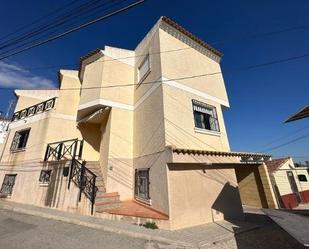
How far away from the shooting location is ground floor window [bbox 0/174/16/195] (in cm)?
1123

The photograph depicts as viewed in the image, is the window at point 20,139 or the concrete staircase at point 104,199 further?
the window at point 20,139

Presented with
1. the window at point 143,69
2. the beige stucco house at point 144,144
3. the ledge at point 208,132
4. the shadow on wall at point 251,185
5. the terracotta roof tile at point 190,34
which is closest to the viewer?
the beige stucco house at point 144,144

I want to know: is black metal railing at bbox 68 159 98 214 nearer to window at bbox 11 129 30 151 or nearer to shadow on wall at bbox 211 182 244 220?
shadow on wall at bbox 211 182 244 220

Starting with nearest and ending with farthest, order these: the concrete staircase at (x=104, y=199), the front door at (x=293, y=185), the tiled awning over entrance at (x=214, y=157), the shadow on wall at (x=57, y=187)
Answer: the tiled awning over entrance at (x=214, y=157) < the concrete staircase at (x=104, y=199) < the shadow on wall at (x=57, y=187) < the front door at (x=293, y=185)

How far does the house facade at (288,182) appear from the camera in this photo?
15917 mm

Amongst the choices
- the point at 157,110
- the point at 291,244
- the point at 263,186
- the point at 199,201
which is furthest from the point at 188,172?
the point at 263,186

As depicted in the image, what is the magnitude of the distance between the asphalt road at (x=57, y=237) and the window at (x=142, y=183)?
2616mm

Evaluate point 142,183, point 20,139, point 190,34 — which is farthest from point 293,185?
point 20,139

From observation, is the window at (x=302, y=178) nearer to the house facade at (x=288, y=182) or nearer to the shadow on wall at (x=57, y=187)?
the house facade at (x=288, y=182)

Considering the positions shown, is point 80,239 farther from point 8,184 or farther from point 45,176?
point 8,184

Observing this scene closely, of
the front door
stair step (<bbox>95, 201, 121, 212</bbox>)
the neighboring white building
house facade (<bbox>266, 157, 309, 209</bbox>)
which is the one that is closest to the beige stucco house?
stair step (<bbox>95, 201, 121, 212</bbox>)

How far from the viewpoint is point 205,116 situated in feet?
32.4

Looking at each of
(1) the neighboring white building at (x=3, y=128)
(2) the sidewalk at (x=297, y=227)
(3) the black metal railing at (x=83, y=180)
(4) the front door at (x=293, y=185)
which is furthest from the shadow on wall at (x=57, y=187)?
(4) the front door at (x=293, y=185)

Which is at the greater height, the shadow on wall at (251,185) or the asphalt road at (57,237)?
the shadow on wall at (251,185)
